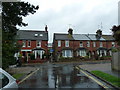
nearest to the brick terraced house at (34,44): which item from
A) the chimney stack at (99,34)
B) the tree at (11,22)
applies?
the chimney stack at (99,34)

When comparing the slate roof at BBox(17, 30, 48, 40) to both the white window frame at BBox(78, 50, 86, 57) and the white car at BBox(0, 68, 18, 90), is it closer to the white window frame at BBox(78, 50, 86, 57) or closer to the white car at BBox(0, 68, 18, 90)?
the white window frame at BBox(78, 50, 86, 57)

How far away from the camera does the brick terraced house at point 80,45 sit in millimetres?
51375

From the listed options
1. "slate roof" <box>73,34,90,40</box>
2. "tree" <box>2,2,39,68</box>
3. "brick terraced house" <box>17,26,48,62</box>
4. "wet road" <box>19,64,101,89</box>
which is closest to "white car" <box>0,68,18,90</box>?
"wet road" <box>19,64,101,89</box>

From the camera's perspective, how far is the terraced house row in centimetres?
4931

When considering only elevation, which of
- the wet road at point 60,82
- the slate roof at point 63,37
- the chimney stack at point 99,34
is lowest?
the wet road at point 60,82

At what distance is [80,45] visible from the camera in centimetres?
5362

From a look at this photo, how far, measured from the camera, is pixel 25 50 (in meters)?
49.0

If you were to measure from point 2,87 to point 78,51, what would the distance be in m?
47.9

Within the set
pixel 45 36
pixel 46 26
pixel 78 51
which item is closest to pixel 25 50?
pixel 45 36

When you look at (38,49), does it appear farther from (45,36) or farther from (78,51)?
(78,51)

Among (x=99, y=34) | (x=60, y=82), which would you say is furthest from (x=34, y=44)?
(x=60, y=82)

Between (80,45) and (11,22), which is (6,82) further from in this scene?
(80,45)

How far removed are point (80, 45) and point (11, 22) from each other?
1442 inches

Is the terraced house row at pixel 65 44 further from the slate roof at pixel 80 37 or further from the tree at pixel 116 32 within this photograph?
the tree at pixel 116 32
